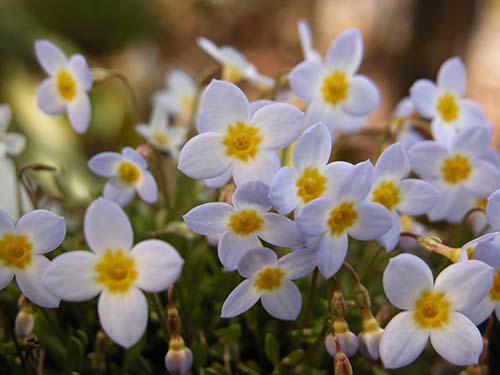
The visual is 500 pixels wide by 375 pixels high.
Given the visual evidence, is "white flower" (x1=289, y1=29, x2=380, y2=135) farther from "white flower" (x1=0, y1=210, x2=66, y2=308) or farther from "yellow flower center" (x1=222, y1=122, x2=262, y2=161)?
"white flower" (x1=0, y1=210, x2=66, y2=308)

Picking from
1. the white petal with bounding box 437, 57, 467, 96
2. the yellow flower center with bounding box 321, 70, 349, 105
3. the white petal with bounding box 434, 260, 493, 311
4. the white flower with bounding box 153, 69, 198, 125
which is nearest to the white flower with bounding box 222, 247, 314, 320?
the white petal with bounding box 434, 260, 493, 311

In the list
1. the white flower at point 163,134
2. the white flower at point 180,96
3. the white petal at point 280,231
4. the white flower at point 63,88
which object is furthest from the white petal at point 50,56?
the white petal at point 280,231

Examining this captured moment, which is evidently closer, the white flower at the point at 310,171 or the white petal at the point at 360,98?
the white flower at the point at 310,171

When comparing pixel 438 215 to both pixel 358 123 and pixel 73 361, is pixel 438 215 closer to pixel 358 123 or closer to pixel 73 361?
pixel 358 123

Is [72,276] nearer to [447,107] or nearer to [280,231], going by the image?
[280,231]

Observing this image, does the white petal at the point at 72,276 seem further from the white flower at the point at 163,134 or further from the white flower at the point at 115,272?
the white flower at the point at 163,134

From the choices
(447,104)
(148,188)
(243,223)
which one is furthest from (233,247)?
(447,104)

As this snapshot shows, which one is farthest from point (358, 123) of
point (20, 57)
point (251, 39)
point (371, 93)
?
point (251, 39)
